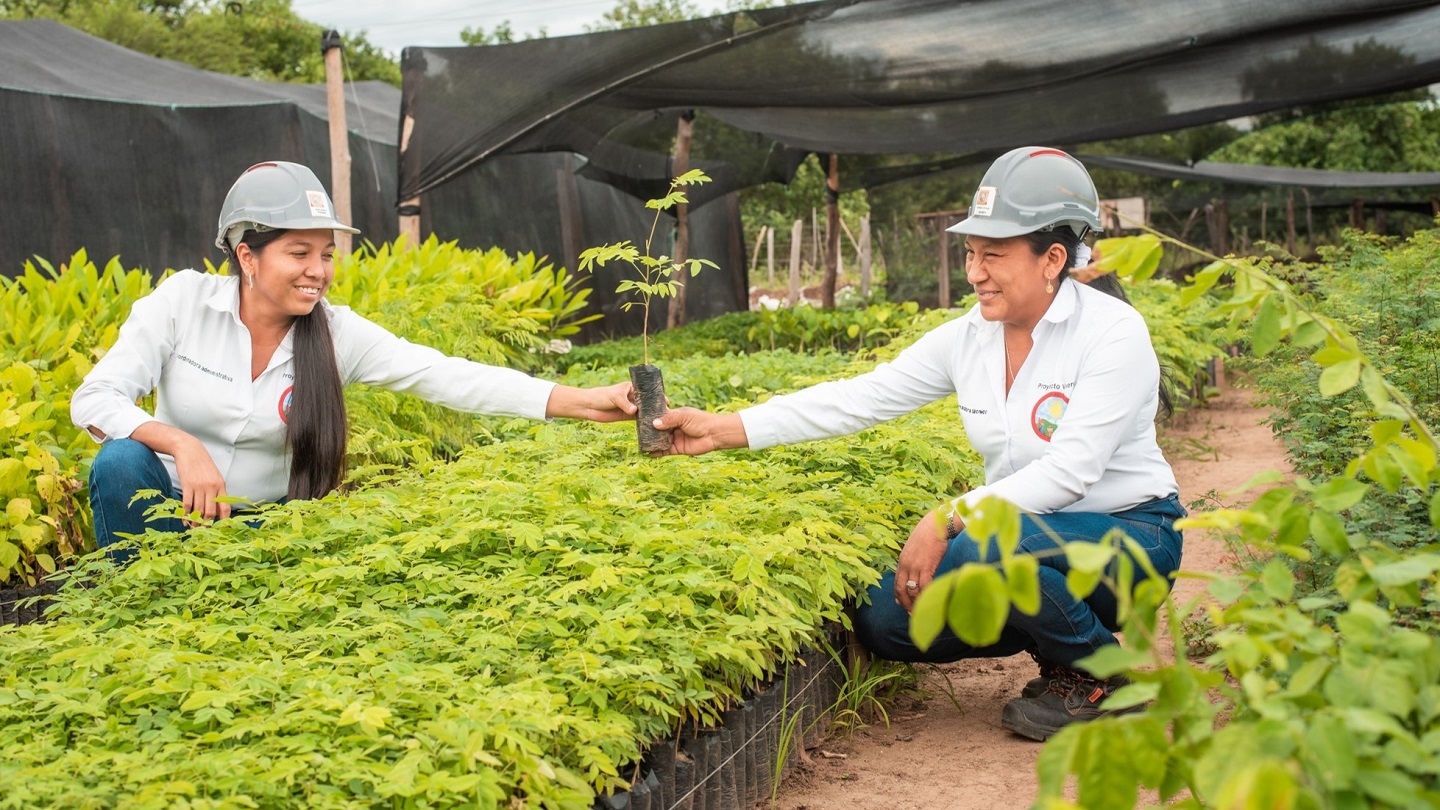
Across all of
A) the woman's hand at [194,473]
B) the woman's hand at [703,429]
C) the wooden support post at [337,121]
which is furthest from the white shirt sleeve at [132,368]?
the wooden support post at [337,121]

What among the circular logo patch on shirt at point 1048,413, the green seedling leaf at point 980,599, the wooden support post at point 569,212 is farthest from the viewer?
the wooden support post at point 569,212

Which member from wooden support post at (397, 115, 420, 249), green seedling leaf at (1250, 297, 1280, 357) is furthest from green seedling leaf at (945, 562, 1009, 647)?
wooden support post at (397, 115, 420, 249)

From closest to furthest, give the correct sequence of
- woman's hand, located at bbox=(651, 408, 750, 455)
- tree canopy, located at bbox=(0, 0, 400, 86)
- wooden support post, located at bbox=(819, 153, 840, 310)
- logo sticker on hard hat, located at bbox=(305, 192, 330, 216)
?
logo sticker on hard hat, located at bbox=(305, 192, 330, 216), woman's hand, located at bbox=(651, 408, 750, 455), wooden support post, located at bbox=(819, 153, 840, 310), tree canopy, located at bbox=(0, 0, 400, 86)

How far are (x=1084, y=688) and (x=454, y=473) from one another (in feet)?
6.22

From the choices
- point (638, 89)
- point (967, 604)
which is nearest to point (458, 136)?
point (638, 89)

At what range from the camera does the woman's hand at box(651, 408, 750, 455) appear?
3.79 metres

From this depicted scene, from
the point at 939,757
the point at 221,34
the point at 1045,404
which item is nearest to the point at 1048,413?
the point at 1045,404

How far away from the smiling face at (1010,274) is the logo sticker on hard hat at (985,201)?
0.22 ft

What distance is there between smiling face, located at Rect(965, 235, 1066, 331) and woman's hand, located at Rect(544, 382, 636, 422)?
1162 millimetres

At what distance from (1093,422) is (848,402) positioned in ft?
2.65

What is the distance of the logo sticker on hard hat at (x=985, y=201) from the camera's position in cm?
325

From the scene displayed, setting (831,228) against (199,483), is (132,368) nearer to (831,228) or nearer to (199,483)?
(199,483)

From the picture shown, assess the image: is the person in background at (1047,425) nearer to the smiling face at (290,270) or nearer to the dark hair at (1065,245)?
the dark hair at (1065,245)

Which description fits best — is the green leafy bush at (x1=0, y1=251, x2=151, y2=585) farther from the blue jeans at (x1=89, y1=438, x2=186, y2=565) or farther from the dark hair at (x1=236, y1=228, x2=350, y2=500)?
the dark hair at (x1=236, y1=228, x2=350, y2=500)
